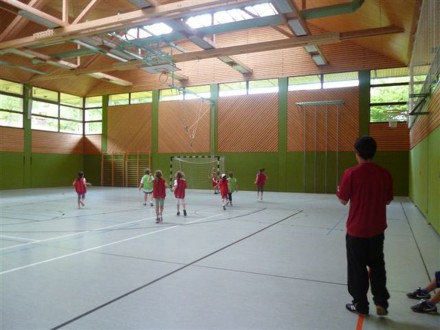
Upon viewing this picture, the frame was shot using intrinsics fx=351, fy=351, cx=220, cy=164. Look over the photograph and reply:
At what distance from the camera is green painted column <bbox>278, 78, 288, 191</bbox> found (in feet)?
73.6

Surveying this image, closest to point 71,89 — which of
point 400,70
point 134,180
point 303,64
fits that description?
point 134,180

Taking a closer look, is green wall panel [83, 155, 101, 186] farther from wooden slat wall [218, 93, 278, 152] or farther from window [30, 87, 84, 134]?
wooden slat wall [218, 93, 278, 152]

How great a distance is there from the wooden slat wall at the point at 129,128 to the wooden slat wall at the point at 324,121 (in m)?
11.0

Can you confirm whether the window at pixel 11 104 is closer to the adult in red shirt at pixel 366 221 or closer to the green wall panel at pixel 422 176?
the green wall panel at pixel 422 176

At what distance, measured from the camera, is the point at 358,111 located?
20609mm

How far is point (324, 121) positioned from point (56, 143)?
20.0 metres

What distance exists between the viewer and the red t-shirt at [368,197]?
146 inches

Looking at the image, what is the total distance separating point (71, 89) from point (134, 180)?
29.1 feet

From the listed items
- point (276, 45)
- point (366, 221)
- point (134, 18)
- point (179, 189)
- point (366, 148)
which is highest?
point (276, 45)

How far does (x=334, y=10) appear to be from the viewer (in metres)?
13.1

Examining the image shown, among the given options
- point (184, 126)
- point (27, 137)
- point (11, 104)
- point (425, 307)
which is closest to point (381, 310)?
point (425, 307)

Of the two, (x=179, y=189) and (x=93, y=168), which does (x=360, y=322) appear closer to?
(x=179, y=189)

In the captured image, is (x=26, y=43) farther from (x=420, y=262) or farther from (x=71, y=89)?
(x=420, y=262)

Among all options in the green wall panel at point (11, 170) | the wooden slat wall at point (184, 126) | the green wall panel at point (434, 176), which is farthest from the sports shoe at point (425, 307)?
the green wall panel at point (11, 170)
